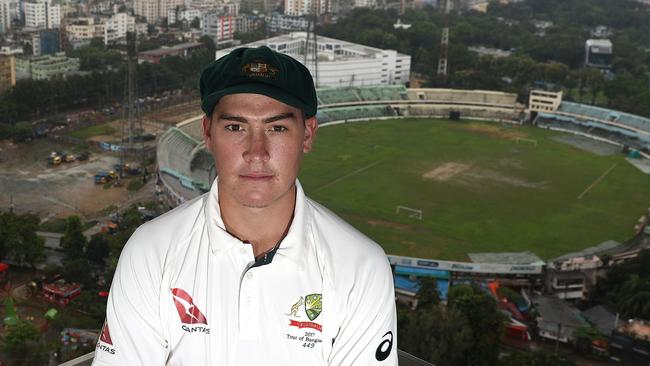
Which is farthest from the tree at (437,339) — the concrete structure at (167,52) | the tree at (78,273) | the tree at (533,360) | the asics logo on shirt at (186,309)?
the concrete structure at (167,52)

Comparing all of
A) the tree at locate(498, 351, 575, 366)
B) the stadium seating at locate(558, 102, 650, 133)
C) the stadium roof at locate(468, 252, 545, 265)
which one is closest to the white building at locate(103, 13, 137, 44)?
the stadium seating at locate(558, 102, 650, 133)

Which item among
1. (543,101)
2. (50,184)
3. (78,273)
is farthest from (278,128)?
(543,101)

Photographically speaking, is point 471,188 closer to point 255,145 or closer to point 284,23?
point 255,145

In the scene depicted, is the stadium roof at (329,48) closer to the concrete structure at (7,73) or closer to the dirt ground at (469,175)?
the concrete structure at (7,73)

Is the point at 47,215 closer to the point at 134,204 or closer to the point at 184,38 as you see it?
the point at 134,204

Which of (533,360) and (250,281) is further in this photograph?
(533,360)

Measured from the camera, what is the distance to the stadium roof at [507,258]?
22.5 feet

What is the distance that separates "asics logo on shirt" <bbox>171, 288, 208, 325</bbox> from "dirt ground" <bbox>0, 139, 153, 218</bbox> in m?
7.43

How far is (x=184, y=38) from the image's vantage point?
1688 centimetres

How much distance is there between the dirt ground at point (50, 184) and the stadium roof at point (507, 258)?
404 cm

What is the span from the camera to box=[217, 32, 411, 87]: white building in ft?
47.7

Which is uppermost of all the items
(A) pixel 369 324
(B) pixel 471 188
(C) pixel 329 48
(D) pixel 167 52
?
(A) pixel 369 324

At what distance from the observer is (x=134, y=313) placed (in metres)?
Answer: 0.76

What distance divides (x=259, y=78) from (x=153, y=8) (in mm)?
18560
